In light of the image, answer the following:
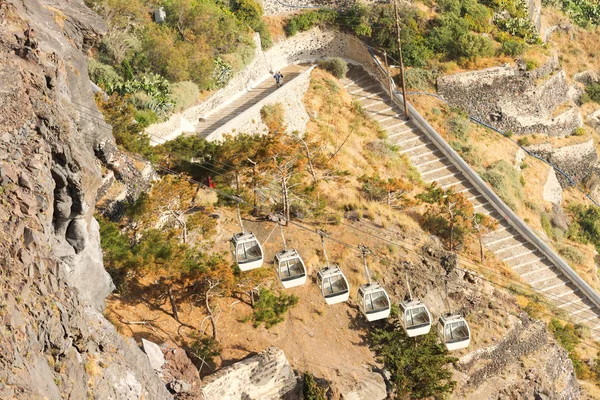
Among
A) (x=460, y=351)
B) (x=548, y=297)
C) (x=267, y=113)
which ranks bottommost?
(x=548, y=297)

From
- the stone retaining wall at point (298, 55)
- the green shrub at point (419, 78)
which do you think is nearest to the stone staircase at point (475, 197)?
the stone retaining wall at point (298, 55)

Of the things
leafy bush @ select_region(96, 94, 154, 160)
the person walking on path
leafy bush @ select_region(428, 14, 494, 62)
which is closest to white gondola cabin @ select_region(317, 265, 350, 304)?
leafy bush @ select_region(96, 94, 154, 160)

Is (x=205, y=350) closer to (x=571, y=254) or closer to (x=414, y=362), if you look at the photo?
(x=414, y=362)

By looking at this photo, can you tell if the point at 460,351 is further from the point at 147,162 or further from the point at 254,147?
the point at 147,162

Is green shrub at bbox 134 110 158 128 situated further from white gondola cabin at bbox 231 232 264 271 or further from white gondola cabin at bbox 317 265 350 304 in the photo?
white gondola cabin at bbox 317 265 350 304

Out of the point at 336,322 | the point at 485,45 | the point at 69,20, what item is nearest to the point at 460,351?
the point at 336,322

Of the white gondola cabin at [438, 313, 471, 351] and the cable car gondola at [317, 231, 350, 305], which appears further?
the white gondola cabin at [438, 313, 471, 351]

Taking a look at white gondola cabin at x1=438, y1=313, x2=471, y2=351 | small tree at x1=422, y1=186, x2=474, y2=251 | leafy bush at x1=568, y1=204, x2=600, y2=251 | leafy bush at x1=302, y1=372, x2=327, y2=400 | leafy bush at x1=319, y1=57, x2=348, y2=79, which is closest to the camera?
leafy bush at x1=302, y1=372, x2=327, y2=400
